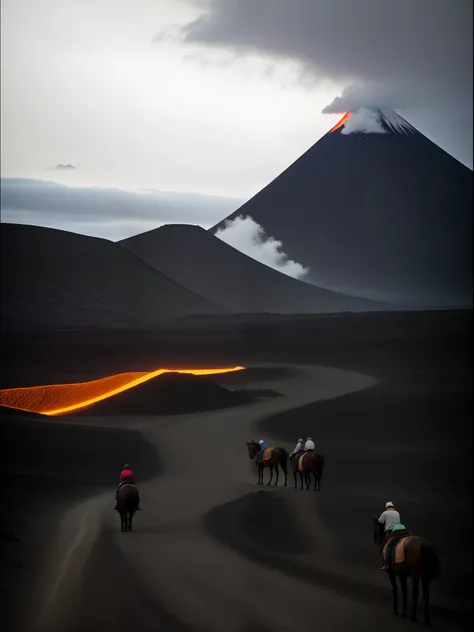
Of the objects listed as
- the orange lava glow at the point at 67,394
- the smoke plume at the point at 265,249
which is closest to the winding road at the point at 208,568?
the orange lava glow at the point at 67,394

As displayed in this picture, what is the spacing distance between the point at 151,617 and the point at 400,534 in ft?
6.99

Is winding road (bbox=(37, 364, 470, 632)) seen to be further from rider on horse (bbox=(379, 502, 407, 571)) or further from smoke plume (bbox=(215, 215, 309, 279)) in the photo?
smoke plume (bbox=(215, 215, 309, 279))

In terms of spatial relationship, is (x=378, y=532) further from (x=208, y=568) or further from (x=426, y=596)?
(x=208, y=568)

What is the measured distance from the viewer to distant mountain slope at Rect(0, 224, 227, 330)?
2772 cm

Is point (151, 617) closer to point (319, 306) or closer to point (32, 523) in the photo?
point (32, 523)

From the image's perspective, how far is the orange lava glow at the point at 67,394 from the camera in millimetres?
14066

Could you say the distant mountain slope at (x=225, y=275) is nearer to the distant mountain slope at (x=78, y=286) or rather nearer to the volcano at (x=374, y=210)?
the distant mountain slope at (x=78, y=286)

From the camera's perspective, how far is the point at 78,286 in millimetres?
38719

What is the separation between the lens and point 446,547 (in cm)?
916

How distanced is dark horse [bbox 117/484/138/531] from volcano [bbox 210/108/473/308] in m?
79.7

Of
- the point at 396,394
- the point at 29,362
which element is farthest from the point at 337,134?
the point at 29,362

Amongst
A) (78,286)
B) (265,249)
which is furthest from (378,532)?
(265,249)

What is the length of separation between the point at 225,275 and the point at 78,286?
29019mm

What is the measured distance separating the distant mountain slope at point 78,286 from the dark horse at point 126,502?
11.5 metres
